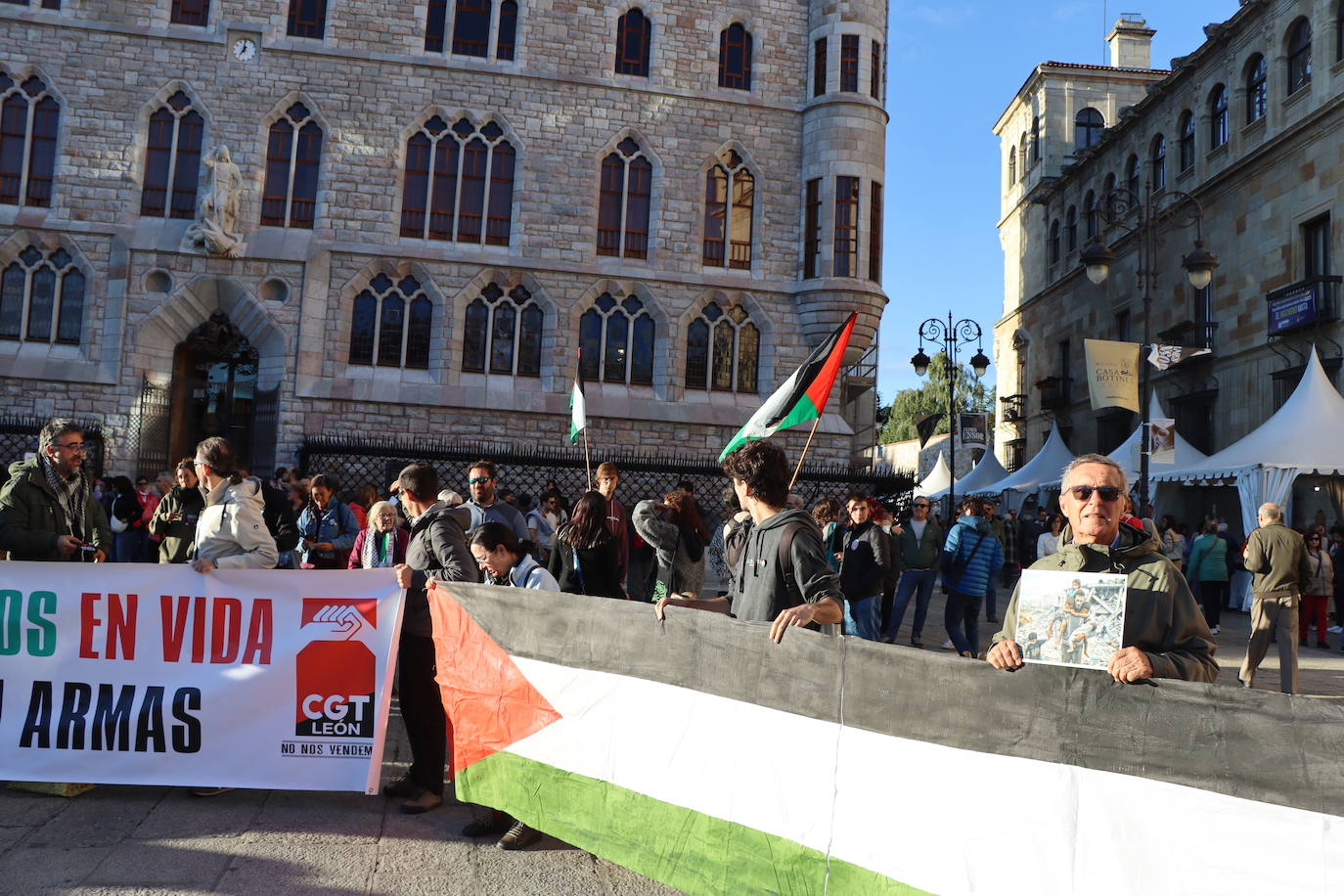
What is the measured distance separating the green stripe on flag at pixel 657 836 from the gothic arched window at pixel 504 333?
61.0 feet

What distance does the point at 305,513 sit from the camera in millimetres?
8523

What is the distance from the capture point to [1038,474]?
1009 inches

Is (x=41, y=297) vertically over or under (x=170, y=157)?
under

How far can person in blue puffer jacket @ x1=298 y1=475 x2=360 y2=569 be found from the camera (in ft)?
26.7

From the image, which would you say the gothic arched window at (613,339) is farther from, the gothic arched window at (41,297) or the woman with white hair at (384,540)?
the woman with white hair at (384,540)

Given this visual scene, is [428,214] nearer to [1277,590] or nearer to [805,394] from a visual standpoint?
[805,394]

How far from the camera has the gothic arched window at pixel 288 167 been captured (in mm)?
21938

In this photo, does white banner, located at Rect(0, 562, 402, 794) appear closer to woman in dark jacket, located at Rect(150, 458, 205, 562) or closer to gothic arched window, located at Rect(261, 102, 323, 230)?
woman in dark jacket, located at Rect(150, 458, 205, 562)

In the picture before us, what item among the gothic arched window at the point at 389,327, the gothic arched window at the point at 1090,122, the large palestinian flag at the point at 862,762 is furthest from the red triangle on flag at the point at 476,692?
the gothic arched window at the point at 1090,122

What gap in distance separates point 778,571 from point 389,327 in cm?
1997

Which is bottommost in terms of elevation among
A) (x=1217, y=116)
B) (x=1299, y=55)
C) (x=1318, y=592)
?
(x=1318, y=592)

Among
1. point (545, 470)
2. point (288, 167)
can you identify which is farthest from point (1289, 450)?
point (288, 167)

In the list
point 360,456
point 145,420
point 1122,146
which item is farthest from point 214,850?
point 1122,146

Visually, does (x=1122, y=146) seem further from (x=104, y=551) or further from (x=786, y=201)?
(x=104, y=551)
